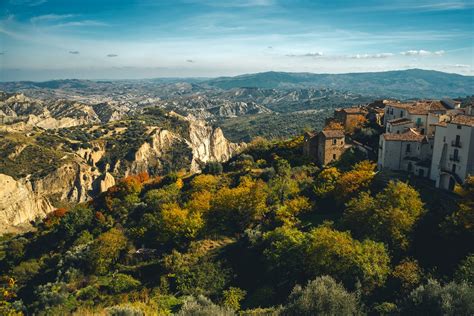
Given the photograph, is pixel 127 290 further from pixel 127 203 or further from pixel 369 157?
pixel 369 157

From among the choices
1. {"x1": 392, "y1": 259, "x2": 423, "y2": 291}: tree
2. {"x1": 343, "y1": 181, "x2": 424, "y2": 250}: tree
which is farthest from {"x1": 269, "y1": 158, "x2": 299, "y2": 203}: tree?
{"x1": 392, "y1": 259, "x2": 423, "y2": 291}: tree

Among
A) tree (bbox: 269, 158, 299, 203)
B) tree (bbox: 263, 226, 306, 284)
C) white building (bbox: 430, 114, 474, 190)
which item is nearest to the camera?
tree (bbox: 263, 226, 306, 284)

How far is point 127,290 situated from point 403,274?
18195 millimetres

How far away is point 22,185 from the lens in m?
67.2

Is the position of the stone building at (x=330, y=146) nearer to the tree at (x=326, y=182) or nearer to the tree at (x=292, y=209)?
the tree at (x=326, y=182)

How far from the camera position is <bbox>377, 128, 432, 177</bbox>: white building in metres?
37.0

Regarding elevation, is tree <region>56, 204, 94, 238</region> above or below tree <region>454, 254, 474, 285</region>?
below

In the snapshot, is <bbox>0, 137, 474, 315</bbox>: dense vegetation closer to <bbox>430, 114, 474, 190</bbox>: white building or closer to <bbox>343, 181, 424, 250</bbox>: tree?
<bbox>343, 181, 424, 250</bbox>: tree

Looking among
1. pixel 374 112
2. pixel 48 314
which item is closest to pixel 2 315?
pixel 48 314

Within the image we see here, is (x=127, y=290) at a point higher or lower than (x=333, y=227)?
lower

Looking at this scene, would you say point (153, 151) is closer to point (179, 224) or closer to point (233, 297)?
point (179, 224)

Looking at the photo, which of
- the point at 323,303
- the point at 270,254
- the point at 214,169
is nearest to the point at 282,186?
the point at 270,254

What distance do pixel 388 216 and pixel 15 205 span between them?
6096 centimetres

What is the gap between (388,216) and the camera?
25.3 m
